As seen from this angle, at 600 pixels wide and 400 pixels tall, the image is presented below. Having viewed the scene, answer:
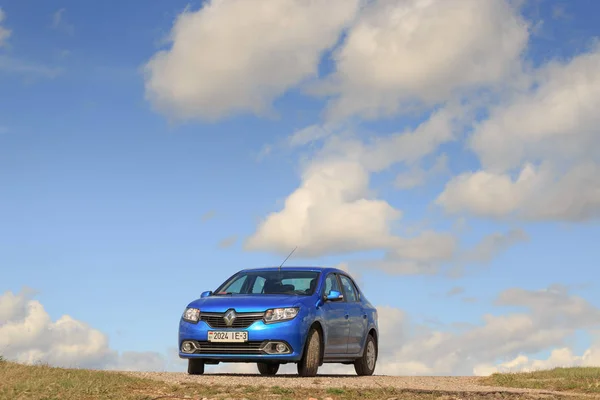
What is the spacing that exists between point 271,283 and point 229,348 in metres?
1.76

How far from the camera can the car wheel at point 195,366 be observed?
15961mm

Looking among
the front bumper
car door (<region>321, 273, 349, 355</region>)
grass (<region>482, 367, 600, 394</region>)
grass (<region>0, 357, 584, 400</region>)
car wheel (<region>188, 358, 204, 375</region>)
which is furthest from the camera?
car door (<region>321, 273, 349, 355</region>)

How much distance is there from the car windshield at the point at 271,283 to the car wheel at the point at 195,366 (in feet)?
4.68

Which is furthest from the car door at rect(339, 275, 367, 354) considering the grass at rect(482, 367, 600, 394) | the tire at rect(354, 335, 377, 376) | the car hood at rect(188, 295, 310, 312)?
the grass at rect(482, 367, 600, 394)

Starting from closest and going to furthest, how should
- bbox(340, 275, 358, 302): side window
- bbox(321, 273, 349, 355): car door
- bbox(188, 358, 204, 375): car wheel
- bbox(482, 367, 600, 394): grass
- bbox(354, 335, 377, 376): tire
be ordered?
bbox(188, 358, 204, 375): car wheel, bbox(482, 367, 600, 394): grass, bbox(321, 273, 349, 355): car door, bbox(340, 275, 358, 302): side window, bbox(354, 335, 377, 376): tire

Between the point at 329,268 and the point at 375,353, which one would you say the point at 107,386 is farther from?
the point at 375,353

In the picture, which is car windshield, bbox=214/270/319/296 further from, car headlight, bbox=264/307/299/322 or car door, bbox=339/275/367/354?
car door, bbox=339/275/367/354

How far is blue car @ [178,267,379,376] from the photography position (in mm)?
15367

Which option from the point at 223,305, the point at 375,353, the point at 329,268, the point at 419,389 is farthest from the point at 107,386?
→ the point at 375,353

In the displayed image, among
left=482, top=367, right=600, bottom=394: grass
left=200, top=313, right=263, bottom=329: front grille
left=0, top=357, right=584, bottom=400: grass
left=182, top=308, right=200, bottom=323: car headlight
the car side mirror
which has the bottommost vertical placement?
left=0, top=357, right=584, bottom=400: grass

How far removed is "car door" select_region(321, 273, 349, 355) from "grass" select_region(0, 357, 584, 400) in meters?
2.83

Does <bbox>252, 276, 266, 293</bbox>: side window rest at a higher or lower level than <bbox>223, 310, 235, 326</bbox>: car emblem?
higher

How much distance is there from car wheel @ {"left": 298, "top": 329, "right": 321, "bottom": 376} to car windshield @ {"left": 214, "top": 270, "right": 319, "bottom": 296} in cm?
82

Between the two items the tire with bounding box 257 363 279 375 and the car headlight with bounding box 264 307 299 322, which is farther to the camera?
the tire with bounding box 257 363 279 375
